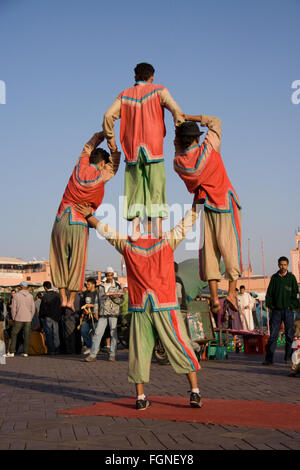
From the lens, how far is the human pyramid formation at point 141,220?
773 centimetres

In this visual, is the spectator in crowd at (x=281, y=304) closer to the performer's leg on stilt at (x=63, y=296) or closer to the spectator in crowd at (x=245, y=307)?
the spectator in crowd at (x=245, y=307)

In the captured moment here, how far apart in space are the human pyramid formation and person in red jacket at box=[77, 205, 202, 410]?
0.01 meters

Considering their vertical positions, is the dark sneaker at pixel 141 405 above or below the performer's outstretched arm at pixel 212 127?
below

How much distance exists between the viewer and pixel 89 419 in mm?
7105

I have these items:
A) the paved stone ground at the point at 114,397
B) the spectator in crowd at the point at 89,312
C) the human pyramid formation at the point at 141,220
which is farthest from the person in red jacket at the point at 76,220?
the spectator in crowd at the point at 89,312

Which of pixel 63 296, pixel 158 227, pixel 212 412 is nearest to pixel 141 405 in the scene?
pixel 212 412

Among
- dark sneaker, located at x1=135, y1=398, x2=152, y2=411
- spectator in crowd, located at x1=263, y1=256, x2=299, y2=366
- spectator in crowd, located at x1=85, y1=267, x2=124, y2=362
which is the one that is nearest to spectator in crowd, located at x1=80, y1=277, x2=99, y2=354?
spectator in crowd, located at x1=85, y1=267, x2=124, y2=362

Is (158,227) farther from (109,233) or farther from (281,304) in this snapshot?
(281,304)

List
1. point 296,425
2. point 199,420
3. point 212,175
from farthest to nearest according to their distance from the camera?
point 212,175 → point 199,420 → point 296,425
